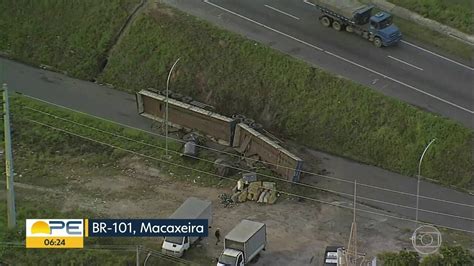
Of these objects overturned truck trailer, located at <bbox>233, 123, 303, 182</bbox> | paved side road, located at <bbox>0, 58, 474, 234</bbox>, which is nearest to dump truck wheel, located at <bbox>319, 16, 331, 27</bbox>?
paved side road, located at <bbox>0, 58, 474, 234</bbox>

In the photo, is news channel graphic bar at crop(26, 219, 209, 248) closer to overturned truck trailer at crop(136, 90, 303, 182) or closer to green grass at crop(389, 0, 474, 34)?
overturned truck trailer at crop(136, 90, 303, 182)

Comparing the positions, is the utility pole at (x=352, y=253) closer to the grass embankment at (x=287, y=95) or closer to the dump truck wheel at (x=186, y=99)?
the grass embankment at (x=287, y=95)

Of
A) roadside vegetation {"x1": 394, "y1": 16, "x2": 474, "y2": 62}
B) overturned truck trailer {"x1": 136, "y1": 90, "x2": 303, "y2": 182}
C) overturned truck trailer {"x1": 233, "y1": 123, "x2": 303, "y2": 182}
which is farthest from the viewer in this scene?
roadside vegetation {"x1": 394, "y1": 16, "x2": 474, "y2": 62}

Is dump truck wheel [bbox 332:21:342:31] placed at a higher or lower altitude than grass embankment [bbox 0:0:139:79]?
higher

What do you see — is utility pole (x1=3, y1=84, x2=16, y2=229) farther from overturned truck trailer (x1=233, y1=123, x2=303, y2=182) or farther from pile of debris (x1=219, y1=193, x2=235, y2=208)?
overturned truck trailer (x1=233, y1=123, x2=303, y2=182)

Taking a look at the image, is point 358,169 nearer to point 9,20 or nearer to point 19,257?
point 19,257

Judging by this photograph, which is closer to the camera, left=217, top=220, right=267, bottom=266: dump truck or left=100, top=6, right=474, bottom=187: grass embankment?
left=217, top=220, right=267, bottom=266: dump truck

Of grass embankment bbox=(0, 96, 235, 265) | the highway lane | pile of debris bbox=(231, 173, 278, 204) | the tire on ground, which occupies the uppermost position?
the tire on ground

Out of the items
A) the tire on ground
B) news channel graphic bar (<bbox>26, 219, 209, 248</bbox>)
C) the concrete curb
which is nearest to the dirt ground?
news channel graphic bar (<bbox>26, 219, 209, 248</bbox>)

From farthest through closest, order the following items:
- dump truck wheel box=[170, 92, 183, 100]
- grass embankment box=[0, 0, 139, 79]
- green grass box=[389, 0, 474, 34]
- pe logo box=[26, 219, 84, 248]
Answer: grass embankment box=[0, 0, 139, 79] → green grass box=[389, 0, 474, 34] → dump truck wheel box=[170, 92, 183, 100] → pe logo box=[26, 219, 84, 248]
